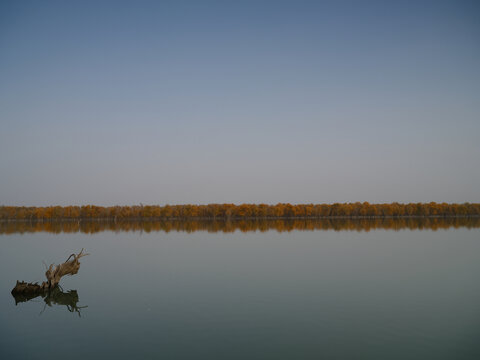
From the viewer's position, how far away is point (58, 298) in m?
16.0

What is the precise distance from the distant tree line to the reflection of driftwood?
339 ft

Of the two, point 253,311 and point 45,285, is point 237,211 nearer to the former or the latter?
point 45,285

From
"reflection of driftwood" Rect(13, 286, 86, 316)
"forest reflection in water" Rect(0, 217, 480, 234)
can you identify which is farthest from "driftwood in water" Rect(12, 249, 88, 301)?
"forest reflection in water" Rect(0, 217, 480, 234)

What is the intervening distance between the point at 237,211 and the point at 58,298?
107615 mm

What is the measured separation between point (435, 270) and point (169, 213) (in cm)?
10756

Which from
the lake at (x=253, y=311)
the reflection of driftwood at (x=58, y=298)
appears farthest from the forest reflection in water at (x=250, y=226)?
the reflection of driftwood at (x=58, y=298)

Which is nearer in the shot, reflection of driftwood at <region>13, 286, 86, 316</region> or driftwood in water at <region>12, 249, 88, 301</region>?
reflection of driftwood at <region>13, 286, 86, 316</region>

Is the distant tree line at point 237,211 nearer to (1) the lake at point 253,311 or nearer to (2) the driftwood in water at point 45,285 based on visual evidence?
(1) the lake at point 253,311

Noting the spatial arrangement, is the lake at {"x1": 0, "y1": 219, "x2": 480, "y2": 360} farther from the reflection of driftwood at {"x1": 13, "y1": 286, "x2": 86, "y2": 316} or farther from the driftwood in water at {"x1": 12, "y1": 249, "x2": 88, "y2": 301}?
the driftwood in water at {"x1": 12, "y1": 249, "x2": 88, "y2": 301}

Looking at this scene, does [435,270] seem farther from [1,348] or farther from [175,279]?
[1,348]

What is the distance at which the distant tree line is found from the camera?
119 m

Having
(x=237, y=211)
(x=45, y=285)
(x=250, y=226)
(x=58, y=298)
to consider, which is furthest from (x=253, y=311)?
(x=237, y=211)

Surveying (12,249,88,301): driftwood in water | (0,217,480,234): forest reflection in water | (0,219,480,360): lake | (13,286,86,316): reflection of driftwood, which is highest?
(12,249,88,301): driftwood in water

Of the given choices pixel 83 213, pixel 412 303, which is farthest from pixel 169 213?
pixel 412 303
